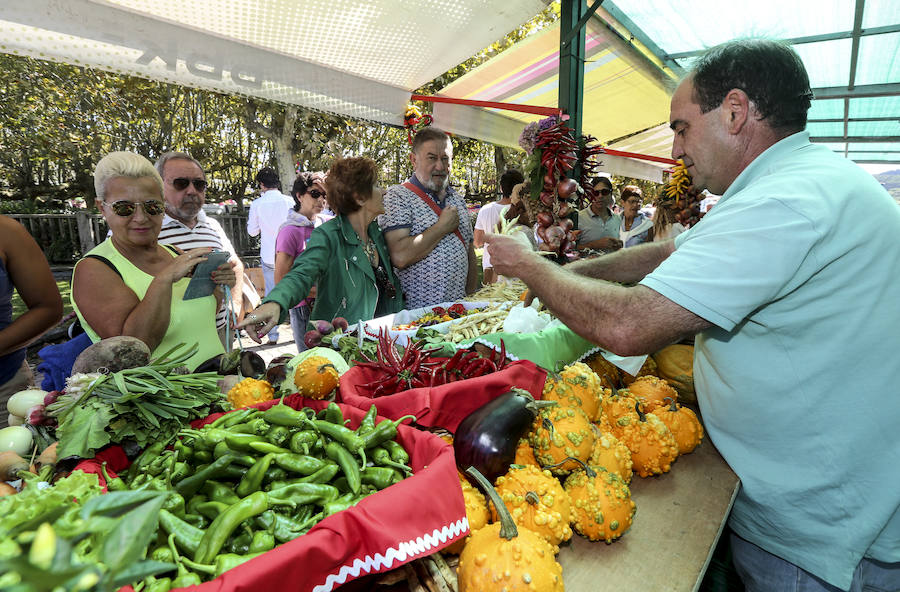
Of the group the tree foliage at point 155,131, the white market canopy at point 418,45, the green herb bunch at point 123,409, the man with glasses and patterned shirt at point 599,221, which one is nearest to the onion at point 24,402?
the green herb bunch at point 123,409

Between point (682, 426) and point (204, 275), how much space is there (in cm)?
240

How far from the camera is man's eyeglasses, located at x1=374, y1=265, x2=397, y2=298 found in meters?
3.56

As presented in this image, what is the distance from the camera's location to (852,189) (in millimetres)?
1293

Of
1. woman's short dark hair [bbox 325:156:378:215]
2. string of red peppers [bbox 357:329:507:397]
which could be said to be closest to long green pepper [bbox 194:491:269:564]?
string of red peppers [bbox 357:329:507:397]

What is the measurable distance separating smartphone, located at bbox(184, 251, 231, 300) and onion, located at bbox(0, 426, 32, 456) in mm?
978

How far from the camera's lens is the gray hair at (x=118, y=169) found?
2.28 meters

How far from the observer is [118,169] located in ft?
7.49

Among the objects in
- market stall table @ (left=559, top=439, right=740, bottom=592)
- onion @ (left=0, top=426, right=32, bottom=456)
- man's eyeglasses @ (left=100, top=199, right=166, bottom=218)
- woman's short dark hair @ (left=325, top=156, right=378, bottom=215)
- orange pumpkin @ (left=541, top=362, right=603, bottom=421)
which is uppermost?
woman's short dark hair @ (left=325, top=156, right=378, bottom=215)

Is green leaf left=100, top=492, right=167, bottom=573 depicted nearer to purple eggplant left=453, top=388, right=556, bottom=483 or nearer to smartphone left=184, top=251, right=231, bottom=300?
purple eggplant left=453, top=388, right=556, bottom=483

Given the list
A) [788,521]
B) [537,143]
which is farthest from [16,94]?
[788,521]

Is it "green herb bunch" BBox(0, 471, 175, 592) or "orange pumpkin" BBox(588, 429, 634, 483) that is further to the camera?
"orange pumpkin" BBox(588, 429, 634, 483)

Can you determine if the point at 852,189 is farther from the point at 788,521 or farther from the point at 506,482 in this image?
the point at 506,482

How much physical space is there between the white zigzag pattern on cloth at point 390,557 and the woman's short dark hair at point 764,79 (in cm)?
159

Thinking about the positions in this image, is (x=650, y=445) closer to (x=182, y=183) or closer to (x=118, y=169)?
(x=118, y=169)
